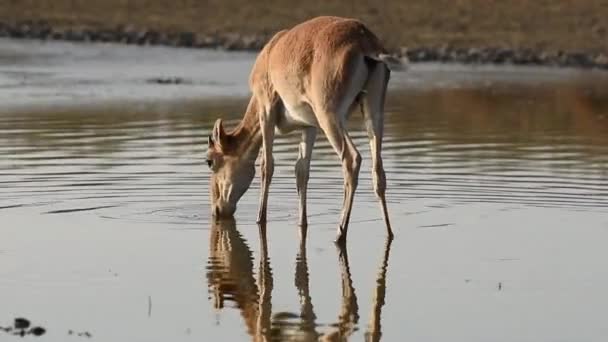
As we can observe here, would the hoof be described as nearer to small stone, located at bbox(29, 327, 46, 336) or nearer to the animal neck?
the animal neck

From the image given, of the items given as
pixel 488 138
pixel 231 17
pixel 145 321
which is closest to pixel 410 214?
pixel 145 321

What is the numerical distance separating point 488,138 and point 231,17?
71.9 feet

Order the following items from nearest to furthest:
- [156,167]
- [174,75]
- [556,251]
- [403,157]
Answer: [556,251], [156,167], [403,157], [174,75]

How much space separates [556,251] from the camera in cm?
1231

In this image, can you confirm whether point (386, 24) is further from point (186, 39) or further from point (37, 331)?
point (37, 331)

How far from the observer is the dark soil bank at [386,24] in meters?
36.3

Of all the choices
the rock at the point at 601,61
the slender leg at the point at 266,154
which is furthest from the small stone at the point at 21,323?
the rock at the point at 601,61

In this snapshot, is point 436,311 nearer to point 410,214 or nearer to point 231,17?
point 410,214

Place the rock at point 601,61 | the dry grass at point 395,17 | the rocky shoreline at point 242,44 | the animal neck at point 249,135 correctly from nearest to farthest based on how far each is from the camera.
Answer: the animal neck at point 249,135 → the rock at point 601,61 → the rocky shoreline at point 242,44 → the dry grass at point 395,17

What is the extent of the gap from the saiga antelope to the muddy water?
0.40 m

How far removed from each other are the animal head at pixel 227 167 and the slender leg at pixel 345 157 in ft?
6.07

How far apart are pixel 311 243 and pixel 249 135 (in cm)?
201

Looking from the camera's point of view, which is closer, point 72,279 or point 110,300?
point 110,300

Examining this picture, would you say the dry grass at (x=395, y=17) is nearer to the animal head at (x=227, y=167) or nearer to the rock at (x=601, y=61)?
the rock at (x=601, y=61)
